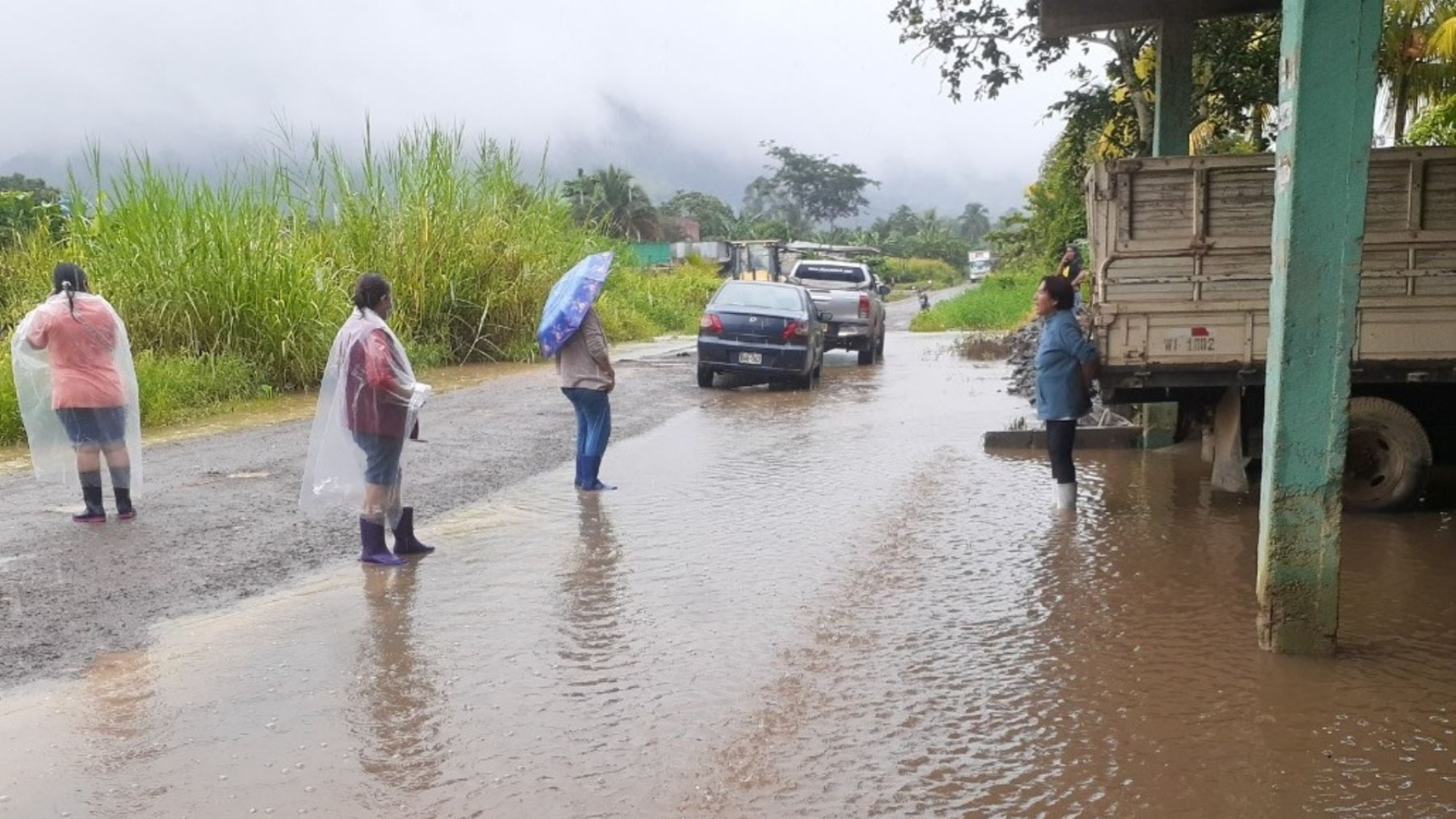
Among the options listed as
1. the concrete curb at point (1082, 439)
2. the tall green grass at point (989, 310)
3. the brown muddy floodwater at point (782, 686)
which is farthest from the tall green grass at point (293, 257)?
the tall green grass at point (989, 310)

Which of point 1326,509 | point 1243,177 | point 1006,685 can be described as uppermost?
point 1243,177

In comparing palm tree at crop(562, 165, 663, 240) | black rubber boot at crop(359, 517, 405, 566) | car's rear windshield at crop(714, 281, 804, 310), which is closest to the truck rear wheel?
black rubber boot at crop(359, 517, 405, 566)

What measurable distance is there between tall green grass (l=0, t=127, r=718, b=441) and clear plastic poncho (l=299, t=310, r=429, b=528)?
6.09 meters

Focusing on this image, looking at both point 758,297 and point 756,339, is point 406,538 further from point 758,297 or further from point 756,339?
point 758,297

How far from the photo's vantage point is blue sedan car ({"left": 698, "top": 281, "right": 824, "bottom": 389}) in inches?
662

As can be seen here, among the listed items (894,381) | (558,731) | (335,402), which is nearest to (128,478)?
(335,402)

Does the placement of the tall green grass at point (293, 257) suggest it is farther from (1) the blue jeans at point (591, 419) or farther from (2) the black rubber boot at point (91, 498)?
(1) the blue jeans at point (591, 419)

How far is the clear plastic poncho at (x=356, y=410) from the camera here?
264 inches

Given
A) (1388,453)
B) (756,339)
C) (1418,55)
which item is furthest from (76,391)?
(1418,55)

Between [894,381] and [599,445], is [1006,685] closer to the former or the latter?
[599,445]

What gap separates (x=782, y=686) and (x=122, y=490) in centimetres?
516

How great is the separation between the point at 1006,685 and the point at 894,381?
13.7 meters

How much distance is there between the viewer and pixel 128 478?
812 cm

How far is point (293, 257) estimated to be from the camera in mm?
15984
